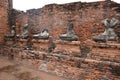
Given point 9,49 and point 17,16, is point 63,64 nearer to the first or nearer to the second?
point 9,49

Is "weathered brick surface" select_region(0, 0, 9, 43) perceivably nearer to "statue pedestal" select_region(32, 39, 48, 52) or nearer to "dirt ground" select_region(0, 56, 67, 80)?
"statue pedestal" select_region(32, 39, 48, 52)

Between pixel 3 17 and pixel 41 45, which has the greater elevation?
pixel 3 17

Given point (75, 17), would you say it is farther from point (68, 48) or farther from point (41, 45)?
point (41, 45)

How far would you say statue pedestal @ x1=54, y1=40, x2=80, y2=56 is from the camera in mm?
5031

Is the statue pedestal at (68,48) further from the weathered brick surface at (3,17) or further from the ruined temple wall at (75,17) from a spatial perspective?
the weathered brick surface at (3,17)

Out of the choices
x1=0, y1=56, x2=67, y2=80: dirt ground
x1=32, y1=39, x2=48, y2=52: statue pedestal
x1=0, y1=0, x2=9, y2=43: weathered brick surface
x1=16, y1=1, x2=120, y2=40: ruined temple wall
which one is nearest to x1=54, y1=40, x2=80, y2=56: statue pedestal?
x1=16, y1=1, x2=120, y2=40: ruined temple wall

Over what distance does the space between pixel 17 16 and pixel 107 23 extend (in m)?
4.74

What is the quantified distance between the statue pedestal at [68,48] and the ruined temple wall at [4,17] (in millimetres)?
3384

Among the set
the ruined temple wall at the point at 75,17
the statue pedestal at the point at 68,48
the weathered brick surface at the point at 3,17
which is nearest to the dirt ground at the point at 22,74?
the statue pedestal at the point at 68,48

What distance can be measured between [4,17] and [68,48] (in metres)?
4.02

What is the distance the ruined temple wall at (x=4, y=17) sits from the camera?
309 inches

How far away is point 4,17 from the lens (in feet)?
26.1

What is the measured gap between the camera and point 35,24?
7137 millimetres

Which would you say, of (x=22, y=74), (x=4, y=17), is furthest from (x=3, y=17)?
(x=22, y=74)
